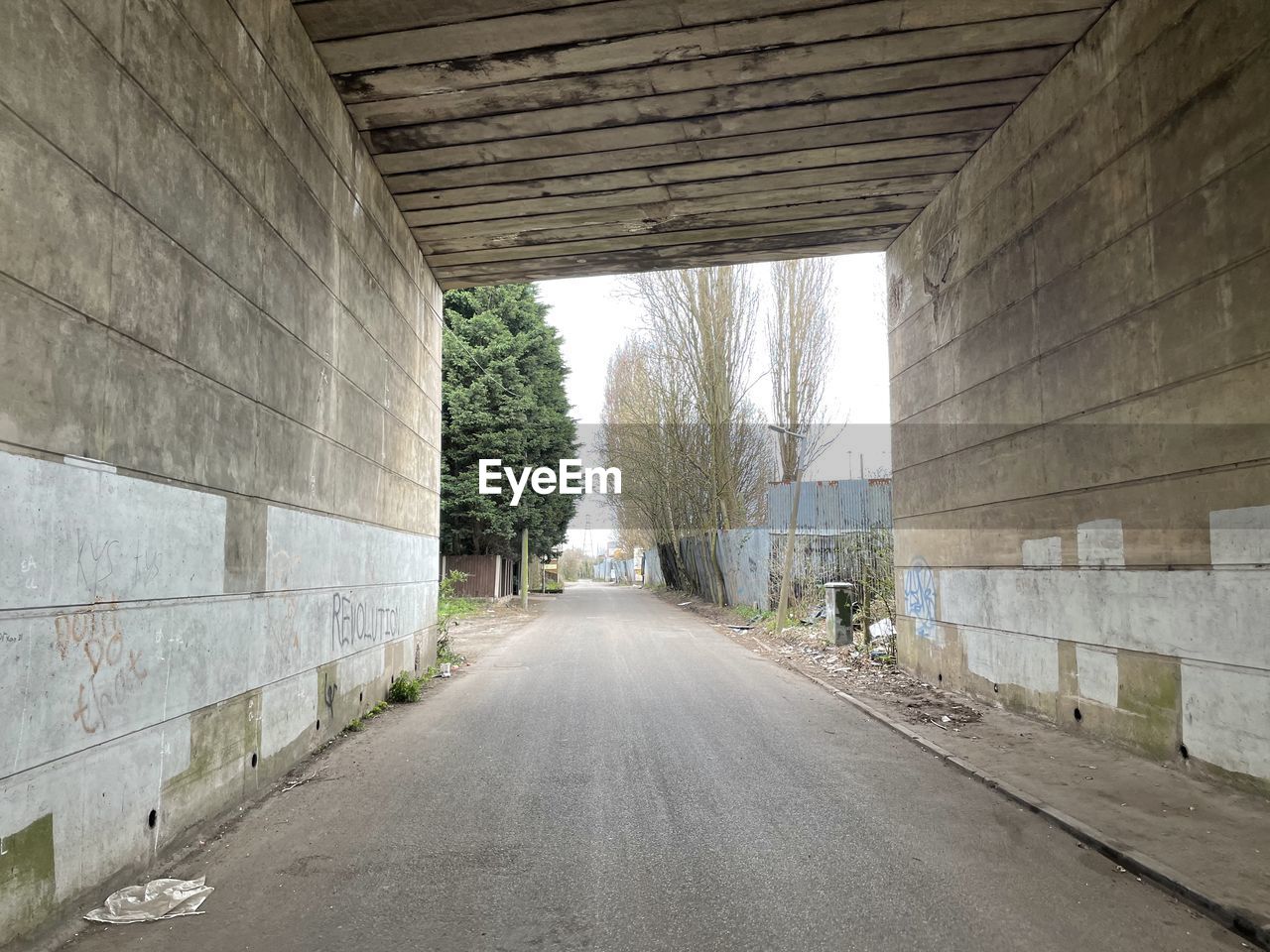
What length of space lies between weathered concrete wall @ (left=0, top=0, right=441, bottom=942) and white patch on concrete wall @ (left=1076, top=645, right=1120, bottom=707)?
647 centimetres

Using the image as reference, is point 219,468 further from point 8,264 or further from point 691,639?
point 691,639

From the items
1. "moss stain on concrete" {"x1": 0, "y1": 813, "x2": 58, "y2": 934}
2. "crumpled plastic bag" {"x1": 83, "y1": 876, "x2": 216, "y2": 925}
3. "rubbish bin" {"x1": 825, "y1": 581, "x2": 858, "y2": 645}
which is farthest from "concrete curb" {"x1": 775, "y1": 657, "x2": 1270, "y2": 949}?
"rubbish bin" {"x1": 825, "y1": 581, "x2": 858, "y2": 645}

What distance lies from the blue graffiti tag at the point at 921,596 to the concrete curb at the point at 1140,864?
3681mm

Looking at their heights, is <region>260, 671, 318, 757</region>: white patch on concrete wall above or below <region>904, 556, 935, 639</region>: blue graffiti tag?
below

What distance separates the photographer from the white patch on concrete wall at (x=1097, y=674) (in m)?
6.36

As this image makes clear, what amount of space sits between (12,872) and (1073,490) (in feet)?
24.3

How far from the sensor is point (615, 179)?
9.06 metres

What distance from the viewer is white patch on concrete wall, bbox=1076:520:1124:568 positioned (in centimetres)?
631

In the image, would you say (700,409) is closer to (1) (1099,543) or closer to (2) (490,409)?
(2) (490,409)

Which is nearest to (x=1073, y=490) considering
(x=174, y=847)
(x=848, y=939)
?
(x=848, y=939)

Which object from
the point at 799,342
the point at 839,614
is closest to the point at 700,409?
the point at 799,342

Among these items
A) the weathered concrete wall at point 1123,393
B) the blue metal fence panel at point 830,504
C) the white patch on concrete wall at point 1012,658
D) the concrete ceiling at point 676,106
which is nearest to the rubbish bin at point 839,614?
the weathered concrete wall at point 1123,393

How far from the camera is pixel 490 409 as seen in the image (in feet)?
87.0

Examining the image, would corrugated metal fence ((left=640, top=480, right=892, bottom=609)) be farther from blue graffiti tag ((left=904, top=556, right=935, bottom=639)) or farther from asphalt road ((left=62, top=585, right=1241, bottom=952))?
asphalt road ((left=62, top=585, right=1241, bottom=952))
